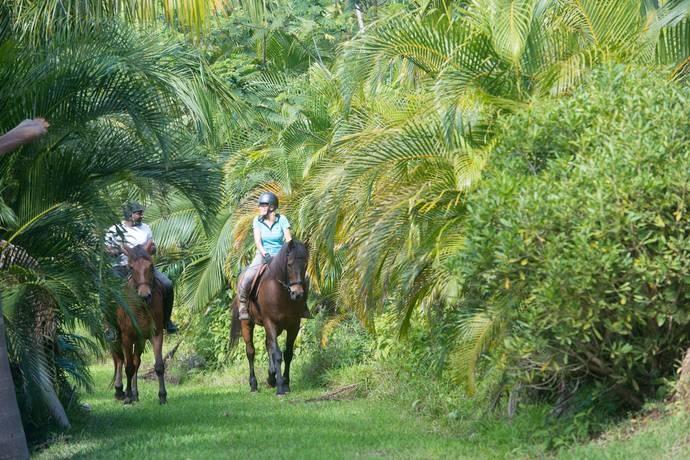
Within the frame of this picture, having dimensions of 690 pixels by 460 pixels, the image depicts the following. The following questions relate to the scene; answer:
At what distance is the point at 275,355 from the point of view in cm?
1761

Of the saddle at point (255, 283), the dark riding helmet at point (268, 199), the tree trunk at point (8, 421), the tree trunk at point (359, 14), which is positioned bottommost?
the tree trunk at point (8, 421)

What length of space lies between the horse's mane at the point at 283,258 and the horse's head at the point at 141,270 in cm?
→ 211

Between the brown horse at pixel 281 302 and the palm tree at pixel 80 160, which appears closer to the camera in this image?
the palm tree at pixel 80 160

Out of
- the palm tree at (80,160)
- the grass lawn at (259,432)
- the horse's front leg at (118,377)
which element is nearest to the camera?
the grass lawn at (259,432)

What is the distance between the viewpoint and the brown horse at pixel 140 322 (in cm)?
1598

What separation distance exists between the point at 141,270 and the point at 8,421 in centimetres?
672

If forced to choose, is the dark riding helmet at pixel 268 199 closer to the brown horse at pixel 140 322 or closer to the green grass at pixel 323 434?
the brown horse at pixel 140 322

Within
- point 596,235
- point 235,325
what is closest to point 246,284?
point 235,325

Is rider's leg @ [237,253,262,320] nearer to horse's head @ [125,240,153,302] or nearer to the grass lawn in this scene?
the grass lawn

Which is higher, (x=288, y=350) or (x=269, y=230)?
(x=269, y=230)

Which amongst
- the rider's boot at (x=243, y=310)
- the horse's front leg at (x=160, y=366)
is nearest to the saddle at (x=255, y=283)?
the rider's boot at (x=243, y=310)

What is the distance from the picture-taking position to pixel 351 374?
1772cm

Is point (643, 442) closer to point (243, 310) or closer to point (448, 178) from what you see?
point (448, 178)

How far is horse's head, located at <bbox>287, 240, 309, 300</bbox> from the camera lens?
56.0ft
